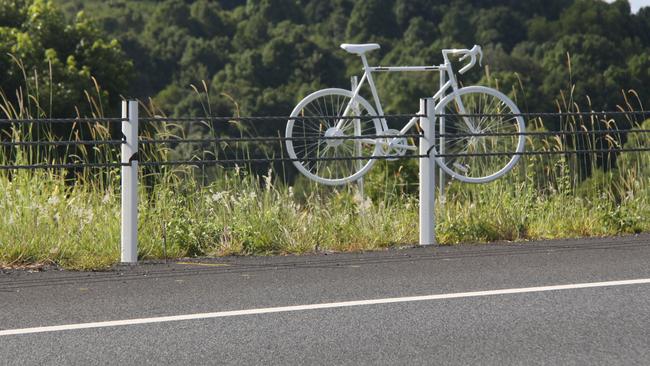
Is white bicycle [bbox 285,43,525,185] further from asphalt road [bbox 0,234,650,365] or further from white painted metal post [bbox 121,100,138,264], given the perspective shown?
white painted metal post [bbox 121,100,138,264]

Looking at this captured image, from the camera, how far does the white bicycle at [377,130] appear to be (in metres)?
10.8

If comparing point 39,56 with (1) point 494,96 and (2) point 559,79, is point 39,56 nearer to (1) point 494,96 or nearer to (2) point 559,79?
(1) point 494,96

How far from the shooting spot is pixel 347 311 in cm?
723

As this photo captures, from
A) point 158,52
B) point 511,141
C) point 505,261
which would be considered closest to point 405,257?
point 505,261

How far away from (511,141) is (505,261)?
317 centimetres

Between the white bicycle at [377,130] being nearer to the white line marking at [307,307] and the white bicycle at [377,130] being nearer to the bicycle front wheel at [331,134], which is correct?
the bicycle front wheel at [331,134]

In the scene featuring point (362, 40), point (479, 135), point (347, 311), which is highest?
point (362, 40)

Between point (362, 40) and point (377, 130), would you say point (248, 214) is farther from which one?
point (362, 40)

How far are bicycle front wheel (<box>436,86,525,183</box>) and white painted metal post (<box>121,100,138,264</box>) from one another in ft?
9.53

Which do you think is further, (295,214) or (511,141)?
(511,141)

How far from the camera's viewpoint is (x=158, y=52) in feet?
284

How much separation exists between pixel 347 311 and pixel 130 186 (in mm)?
3006

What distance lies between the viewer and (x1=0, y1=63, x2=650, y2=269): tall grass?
973 centimetres

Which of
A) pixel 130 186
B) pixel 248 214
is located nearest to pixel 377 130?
pixel 248 214
